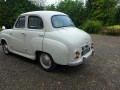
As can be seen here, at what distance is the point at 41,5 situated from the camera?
94.8 feet

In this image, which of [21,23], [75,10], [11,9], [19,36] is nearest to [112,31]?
[75,10]

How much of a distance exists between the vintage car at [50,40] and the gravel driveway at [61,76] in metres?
0.37

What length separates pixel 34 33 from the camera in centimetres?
548

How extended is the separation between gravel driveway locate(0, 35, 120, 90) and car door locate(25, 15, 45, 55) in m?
0.74

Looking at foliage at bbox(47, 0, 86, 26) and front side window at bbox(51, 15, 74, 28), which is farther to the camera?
foliage at bbox(47, 0, 86, 26)

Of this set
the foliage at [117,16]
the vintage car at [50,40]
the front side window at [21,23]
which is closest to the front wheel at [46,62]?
the vintage car at [50,40]

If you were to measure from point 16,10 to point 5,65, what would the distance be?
64.2ft

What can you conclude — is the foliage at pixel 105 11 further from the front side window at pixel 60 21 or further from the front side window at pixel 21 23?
the front side window at pixel 21 23

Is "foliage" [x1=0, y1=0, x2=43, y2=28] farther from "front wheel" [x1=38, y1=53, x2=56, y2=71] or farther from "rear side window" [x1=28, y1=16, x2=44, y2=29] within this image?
"front wheel" [x1=38, y1=53, x2=56, y2=71]

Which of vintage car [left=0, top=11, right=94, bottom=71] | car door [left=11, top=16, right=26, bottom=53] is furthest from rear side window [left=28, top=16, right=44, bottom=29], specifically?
car door [left=11, top=16, right=26, bottom=53]

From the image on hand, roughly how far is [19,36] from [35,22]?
0.89 m

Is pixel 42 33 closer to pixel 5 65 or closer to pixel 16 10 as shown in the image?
pixel 5 65

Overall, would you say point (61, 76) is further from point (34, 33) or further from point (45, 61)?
point (34, 33)

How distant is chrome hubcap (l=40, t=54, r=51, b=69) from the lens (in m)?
5.32
